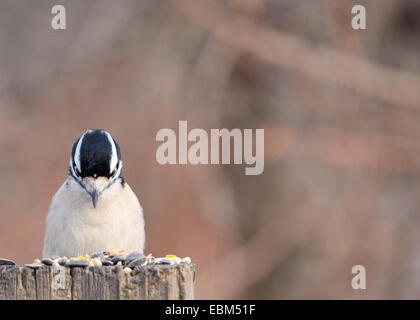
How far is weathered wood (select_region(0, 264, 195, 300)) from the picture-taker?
3346 mm

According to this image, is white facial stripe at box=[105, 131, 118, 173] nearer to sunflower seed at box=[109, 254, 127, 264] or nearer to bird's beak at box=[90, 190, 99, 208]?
bird's beak at box=[90, 190, 99, 208]

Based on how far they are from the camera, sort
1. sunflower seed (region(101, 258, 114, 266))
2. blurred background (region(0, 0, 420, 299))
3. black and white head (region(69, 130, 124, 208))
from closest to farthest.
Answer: sunflower seed (region(101, 258, 114, 266)) < black and white head (region(69, 130, 124, 208)) < blurred background (region(0, 0, 420, 299))

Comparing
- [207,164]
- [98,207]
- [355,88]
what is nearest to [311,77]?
[355,88]

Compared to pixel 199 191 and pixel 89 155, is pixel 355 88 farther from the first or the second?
pixel 89 155

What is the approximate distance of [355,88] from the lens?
984 centimetres

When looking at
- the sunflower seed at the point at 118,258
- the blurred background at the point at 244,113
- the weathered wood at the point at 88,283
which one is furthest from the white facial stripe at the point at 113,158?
the blurred background at the point at 244,113

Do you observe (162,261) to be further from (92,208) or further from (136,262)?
(92,208)

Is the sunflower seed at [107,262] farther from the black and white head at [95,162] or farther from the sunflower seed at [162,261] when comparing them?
the black and white head at [95,162]

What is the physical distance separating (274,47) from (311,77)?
555mm

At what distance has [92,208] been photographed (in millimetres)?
5680

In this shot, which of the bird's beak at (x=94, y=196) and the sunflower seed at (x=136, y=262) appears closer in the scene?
the sunflower seed at (x=136, y=262)

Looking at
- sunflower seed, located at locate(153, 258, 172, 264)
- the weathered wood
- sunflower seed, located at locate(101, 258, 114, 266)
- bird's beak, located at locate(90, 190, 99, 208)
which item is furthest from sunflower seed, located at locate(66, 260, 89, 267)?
bird's beak, located at locate(90, 190, 99, 208)

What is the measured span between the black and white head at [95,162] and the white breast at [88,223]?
8cm

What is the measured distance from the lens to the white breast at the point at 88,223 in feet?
18.3
